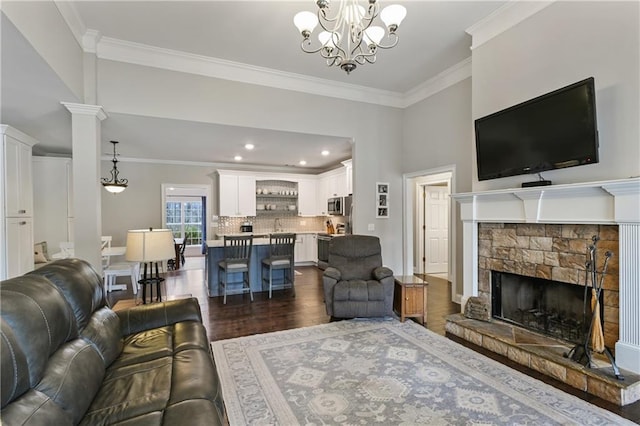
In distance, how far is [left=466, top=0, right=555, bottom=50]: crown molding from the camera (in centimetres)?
314

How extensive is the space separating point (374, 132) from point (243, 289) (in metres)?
3.62

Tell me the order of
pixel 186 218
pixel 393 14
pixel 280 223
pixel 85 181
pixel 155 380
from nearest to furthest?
pixel 155 380
pixel 393 14
pixel 85 181
pixel 280 223
pixel 186 218

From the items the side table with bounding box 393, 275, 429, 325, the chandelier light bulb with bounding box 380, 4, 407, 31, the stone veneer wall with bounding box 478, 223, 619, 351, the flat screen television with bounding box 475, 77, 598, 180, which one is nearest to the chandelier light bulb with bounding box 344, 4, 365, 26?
the chandelier light bulb with bounding box 380, 4, 407, 31

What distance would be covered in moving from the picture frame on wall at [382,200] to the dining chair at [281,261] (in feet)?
5.14

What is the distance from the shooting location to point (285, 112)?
4.72m

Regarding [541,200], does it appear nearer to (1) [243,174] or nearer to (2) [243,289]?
(2) [243,289]

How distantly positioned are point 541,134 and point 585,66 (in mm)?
644

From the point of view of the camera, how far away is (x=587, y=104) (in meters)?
2.55

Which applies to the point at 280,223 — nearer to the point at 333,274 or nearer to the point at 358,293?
the point at 333,274

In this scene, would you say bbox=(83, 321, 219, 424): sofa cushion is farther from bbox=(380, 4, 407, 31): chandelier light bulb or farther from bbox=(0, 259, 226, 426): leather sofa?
bbox=(380, 4, 407, 31): chandelier light bulb

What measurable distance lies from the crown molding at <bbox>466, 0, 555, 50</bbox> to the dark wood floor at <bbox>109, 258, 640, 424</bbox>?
344 centimetres

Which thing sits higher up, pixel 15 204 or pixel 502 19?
pixel 502 19

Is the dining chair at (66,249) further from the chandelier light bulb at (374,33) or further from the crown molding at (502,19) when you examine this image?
the crown molding at (502,19)

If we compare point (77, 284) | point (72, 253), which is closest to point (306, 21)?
point (77, 284)
